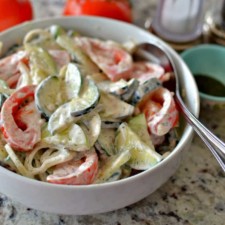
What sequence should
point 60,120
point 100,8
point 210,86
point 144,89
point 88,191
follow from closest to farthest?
point 88,191
point 60,120
point 144,89
point 210,86
point 100,8

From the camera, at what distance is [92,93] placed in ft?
3.40

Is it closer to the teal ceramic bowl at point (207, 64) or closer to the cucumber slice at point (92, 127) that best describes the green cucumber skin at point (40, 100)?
the cucumber slice at point (92, 127)

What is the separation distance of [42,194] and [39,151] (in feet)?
0.48

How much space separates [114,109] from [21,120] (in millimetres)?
205

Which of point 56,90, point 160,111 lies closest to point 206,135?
point 160,111

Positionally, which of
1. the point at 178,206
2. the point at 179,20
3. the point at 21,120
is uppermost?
the point at 21,120

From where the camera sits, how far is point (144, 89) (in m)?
1.09

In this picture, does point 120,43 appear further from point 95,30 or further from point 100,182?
point 100,182

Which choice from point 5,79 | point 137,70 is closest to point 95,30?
point 137,70

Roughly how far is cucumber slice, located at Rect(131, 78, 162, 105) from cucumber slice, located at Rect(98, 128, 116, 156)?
3.7 inches

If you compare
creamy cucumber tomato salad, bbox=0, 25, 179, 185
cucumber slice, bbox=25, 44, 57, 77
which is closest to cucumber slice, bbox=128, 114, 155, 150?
creamy cucumber tomato salad, bbox=0, 25, 179, 185

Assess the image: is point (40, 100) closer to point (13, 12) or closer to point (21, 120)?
point (21, 120)

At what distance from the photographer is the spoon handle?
96 cm

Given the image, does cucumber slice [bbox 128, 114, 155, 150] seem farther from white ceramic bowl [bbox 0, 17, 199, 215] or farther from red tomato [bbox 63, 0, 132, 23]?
red tomato [bbox 63, 0, 132, 23]
